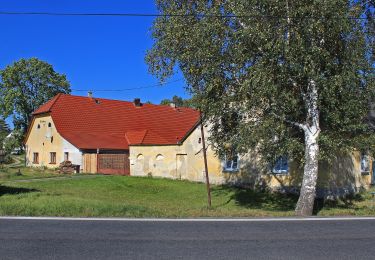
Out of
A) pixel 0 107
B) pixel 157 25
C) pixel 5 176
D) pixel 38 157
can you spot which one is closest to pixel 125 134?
pixel 38 157

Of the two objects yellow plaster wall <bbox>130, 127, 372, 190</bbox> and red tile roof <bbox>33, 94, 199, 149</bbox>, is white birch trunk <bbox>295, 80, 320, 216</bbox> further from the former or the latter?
red tile roof <bbox>33, 94, 199, 149</bbox>

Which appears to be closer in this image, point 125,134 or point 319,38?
point 319,38

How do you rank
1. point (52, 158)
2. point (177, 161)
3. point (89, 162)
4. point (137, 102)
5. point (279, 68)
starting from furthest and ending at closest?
point (137, 102), point (52, 158), point (89, 162), point (177, 161), point (279, 68)

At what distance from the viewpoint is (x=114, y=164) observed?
42.2 metres

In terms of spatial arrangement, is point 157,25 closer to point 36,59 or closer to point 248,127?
point 248,127

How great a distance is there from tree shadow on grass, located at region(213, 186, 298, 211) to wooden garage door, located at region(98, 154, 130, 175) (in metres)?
13.7

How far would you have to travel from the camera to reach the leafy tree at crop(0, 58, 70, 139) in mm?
66938

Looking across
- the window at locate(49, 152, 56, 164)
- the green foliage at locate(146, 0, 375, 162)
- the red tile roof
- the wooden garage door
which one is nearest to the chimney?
the red tile roof

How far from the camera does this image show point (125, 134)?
1944 inches

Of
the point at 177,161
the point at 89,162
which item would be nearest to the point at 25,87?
the point at 89,162

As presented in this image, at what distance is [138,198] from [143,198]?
286 mm
